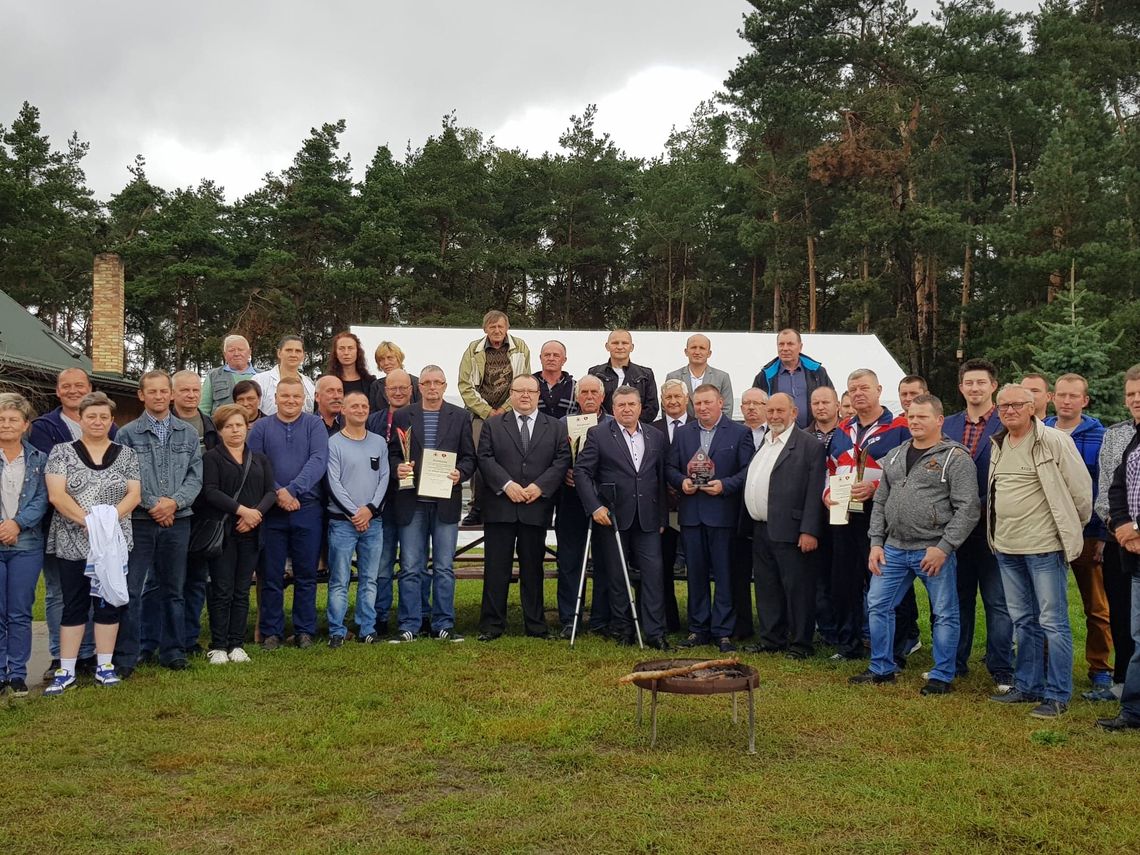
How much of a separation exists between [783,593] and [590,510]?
1649 millimetres

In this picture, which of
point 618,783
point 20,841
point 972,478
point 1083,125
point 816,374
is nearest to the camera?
point 20,841

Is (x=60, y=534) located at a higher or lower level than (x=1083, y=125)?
lower

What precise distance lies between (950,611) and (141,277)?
35.6 meters

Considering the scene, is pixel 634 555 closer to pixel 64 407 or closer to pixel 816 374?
pixel 816 374

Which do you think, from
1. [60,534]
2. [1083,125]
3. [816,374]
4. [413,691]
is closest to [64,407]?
[60,534]

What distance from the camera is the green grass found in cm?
411

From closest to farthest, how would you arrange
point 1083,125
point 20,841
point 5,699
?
point 20,841
point 5,699
point 1083,125

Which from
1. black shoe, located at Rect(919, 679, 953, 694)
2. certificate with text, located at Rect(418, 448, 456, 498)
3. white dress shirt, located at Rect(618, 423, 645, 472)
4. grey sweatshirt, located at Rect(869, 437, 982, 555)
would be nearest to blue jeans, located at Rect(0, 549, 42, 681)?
certificate with text, located at Rect(418, 448, 456, 498)

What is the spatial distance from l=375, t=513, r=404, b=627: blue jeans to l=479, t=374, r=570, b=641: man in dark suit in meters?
0.77

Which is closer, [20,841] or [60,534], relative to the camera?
[20,841]

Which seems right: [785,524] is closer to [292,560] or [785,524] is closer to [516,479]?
[516,479]

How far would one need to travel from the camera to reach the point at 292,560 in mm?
7898

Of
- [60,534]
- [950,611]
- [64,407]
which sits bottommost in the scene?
[950,611]

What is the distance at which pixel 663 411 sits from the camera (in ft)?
28.4
